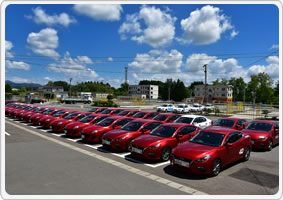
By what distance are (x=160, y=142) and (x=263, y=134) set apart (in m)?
5.20

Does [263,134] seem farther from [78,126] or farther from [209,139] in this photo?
[78,126]

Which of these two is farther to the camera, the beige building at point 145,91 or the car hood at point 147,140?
the beige building at point 145,91

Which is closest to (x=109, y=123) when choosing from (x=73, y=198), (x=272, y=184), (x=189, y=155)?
(x=189, y=155)

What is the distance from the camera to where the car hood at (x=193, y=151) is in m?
6.34

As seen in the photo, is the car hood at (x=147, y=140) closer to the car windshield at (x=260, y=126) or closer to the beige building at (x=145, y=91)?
the car windshield at (x=260, y=126)

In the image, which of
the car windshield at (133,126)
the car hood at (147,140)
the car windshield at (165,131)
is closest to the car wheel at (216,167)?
the car hood at (147,140)

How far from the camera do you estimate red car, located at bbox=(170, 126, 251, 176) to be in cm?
624

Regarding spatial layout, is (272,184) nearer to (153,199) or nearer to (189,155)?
(189,155)

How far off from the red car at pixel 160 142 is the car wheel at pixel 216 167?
1.98 m

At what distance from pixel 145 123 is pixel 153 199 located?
5647 millimetres

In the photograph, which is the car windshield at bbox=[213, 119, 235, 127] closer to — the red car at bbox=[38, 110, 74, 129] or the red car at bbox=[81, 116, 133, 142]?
the red car at bbox=[81, 116, 133, 142]

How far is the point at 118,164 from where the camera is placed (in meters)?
7.57

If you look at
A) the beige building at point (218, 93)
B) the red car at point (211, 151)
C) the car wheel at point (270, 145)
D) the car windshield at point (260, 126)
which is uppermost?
the beige building at point (218, 93)

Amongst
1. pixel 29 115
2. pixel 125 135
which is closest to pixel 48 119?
pixel 29 115
